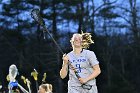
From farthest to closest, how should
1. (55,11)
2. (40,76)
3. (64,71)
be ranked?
(55,11) < (40,76) < (64,71)

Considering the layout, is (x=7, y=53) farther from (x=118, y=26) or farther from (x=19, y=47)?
(x=118, y=26)

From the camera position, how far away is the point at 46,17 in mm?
41969

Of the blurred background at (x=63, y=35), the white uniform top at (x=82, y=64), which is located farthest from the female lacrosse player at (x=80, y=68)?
the blurred background at (x=63, y=35)

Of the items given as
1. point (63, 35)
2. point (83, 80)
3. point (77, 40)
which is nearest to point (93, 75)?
point (83, 80)

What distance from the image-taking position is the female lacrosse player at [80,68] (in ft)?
18.5

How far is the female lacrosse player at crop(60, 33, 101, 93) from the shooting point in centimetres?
562

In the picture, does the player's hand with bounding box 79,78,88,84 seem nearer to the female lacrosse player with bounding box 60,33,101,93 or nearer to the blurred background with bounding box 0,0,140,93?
the female lacrosse player with bounding box 60,33,101,93

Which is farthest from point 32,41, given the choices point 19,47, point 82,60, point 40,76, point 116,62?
point 82,60

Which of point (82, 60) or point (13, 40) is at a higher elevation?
point (82, 60)

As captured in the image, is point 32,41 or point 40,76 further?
point 32,41

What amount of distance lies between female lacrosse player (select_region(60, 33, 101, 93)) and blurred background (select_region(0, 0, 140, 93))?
33.9 m

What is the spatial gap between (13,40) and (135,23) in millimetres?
10733

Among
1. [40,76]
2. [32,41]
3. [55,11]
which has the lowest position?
[40,76]

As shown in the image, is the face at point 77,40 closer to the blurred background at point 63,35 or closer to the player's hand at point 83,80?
the player's hand at point 83,80
